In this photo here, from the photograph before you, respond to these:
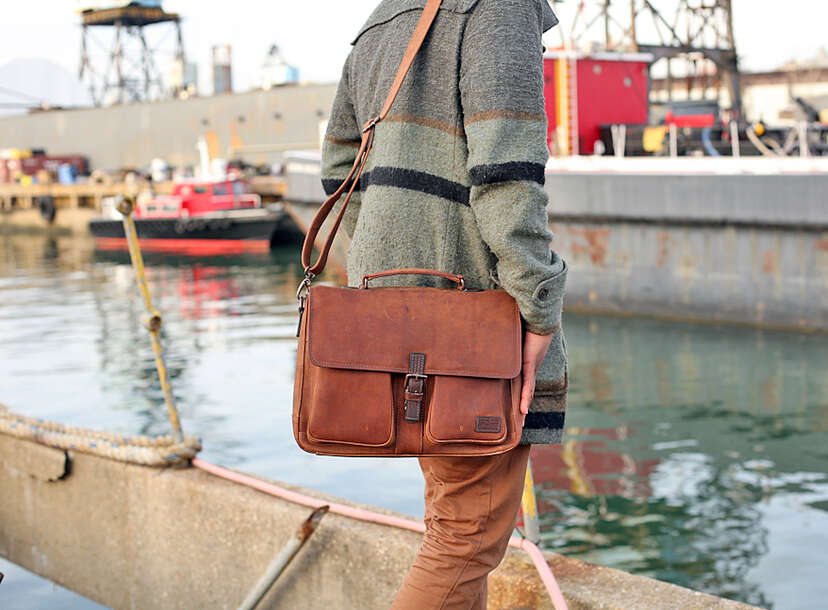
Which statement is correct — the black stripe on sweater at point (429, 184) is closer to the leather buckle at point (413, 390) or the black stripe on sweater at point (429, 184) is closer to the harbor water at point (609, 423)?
the leather buckle at point (413, 390)

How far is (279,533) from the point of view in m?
2.77

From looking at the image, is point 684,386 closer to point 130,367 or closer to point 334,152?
point 130,367

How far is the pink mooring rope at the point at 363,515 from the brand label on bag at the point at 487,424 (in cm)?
74

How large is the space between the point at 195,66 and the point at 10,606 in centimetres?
4718

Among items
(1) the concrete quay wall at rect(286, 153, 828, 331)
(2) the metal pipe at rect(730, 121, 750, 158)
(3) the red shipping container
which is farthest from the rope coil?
(3) the red shipping container

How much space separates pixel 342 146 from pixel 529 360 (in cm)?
65

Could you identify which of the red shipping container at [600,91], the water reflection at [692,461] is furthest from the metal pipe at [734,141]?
the red shipping container at [600,91]

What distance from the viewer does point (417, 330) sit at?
167 cm

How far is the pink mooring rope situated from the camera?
2244 mm

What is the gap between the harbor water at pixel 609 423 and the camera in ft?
13.8

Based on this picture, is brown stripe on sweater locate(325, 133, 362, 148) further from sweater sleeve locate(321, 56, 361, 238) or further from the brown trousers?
the brown trousers

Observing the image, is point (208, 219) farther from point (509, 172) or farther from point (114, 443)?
point (509, 172)

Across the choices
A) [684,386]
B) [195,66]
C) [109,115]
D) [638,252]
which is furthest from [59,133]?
[684,386]

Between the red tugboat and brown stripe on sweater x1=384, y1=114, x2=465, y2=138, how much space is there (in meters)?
19.3
